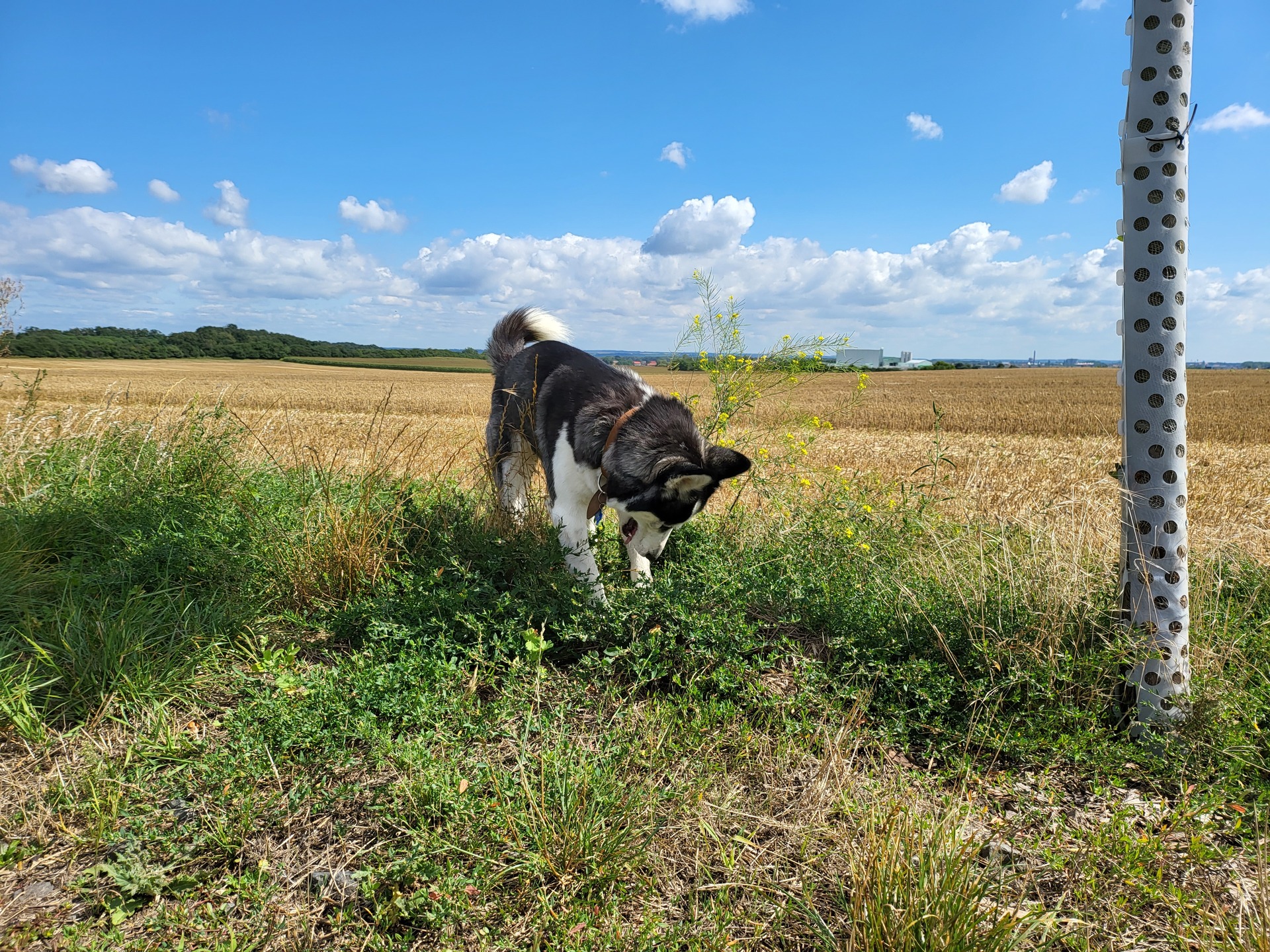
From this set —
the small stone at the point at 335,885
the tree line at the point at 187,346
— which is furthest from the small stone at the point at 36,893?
the tree line at the point at 187,346

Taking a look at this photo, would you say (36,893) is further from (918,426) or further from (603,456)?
(918,426)

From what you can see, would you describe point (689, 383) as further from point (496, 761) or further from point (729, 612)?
point (496, 761)

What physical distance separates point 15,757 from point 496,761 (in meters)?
2.12

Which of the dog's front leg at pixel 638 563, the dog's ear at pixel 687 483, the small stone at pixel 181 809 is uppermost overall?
the dog's ear at pixel 687 483

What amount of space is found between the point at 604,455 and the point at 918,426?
48.8 ft

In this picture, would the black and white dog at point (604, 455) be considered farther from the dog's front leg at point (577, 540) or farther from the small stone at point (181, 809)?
the small stone at point (181, 809)

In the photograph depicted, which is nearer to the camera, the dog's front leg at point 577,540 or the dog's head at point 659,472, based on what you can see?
the dog's head at point 659,472

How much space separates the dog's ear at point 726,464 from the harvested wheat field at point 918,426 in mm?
1717

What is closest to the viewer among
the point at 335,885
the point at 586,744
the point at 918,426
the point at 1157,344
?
the point at 335,885

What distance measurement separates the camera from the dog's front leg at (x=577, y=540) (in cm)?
398

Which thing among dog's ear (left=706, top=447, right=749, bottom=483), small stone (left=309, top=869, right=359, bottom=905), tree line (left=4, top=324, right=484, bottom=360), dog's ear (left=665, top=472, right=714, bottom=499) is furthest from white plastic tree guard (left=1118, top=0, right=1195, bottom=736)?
tree line (left=4, top=324, right=484, bottom=360)

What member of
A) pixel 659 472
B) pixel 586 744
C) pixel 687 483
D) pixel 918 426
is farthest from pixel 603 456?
pixel 918 426

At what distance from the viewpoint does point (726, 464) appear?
3.79 metres

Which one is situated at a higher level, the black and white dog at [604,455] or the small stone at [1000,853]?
the black and white dog at [604,455]
